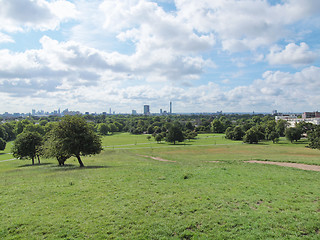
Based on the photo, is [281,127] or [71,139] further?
[281,127]

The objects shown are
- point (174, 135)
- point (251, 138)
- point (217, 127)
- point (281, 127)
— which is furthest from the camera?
point (217, 127)

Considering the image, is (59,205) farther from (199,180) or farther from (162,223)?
(199,180)

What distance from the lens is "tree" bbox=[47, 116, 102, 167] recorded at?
90.7 ft

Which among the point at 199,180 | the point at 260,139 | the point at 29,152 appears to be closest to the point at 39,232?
the point at 199,180

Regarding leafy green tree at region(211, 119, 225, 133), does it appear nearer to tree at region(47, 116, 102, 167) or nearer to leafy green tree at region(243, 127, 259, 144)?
leafy green tree at region(243, 127, 259, 144)

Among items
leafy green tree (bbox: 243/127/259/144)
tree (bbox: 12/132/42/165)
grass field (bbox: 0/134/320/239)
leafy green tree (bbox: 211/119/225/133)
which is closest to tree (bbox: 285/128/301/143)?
leafy green tree (bbox: 243/127/259/144)

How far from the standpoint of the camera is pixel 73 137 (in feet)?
92.1

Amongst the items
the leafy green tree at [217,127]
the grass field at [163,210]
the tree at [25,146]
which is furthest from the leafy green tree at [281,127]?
the tree at [25,146]

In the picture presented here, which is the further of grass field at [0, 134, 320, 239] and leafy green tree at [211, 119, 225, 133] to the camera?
leafy green tree at [211, 119, 225, 133]

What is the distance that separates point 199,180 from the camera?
17188 mm

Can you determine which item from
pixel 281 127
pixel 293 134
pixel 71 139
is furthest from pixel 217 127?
pixel 71 139

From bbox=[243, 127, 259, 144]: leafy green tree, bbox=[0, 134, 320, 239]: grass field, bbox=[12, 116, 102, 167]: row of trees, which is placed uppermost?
bbox=[12, 116, 102, 167]: row of trees

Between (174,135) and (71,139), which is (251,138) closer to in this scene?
(174,135)

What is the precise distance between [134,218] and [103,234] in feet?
5.89
